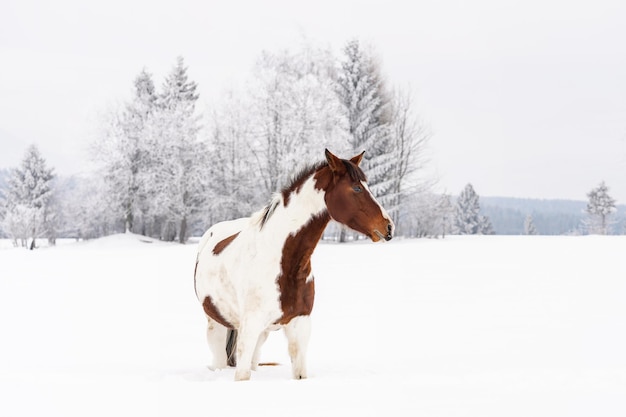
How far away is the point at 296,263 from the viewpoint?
3.58m

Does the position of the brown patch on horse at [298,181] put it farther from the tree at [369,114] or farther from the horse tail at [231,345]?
the tree at [369,114]

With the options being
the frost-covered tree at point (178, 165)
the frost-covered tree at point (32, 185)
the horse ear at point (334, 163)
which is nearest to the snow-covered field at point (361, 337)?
the horse ear at point (334, 163)

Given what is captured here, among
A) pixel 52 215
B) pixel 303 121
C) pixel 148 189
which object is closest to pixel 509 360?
pixel 303 121

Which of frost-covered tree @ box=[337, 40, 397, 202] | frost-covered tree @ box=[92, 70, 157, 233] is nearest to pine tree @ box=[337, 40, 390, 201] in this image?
frost-covered tree @ box=[337, 40, 397, 202]

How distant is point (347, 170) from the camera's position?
11.5ft

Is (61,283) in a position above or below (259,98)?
below

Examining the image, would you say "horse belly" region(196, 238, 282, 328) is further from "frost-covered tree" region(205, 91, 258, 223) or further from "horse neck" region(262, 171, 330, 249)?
"frost-covered tree" region(205, 91, 258, 223)

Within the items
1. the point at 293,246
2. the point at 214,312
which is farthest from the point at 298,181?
the point at 214,312

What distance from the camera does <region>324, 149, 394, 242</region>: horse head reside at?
134 inches

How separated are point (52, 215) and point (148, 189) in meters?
7.10

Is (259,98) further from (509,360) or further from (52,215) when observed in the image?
(509,360)

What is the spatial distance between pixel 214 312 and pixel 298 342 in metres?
0.77

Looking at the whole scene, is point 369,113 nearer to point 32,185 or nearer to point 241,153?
point 241,153

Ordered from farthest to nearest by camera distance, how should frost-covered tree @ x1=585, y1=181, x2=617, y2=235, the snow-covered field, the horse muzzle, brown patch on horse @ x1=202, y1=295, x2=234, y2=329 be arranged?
1. frost-covered tree @ x1=585, y1=181, x2=617, y2=235
2. brown patch on horse @ x1=202, y1=295, x2=234, y2=329
3. the horse muzzle
4. the snow-covered field
